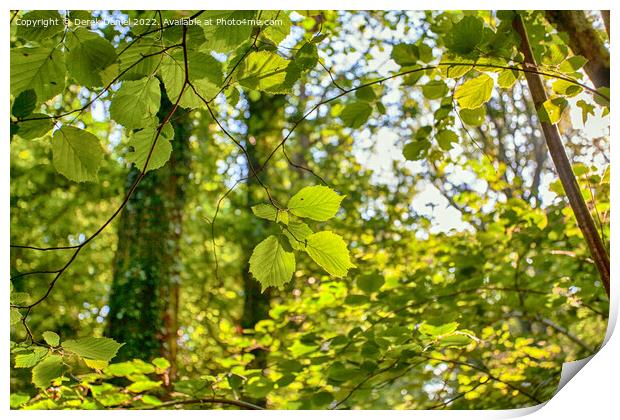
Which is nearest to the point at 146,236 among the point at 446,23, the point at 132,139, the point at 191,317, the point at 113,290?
the point at 113,290

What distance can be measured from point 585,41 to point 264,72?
0.69 meters

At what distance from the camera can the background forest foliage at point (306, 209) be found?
1.35 ft

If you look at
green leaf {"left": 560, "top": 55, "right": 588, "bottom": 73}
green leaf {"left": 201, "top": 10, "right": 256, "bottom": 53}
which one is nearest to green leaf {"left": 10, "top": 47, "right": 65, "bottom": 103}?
green leaf {"left": 201, "top": 10, "right": 256, "bottom": 53}

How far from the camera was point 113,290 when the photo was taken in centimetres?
232

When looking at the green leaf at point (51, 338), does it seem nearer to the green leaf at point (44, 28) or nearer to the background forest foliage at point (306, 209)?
the background forest foliage at point (306, 209)

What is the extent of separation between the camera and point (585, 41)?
92 centimetres

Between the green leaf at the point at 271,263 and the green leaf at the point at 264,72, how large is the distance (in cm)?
14

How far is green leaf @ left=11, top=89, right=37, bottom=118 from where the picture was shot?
1.14 ft

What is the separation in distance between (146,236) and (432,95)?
197 cm

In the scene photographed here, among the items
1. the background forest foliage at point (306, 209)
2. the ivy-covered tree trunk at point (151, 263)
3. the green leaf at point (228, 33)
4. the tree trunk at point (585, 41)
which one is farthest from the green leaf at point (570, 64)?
the ivy-covered tree trunk at point (151, 263)

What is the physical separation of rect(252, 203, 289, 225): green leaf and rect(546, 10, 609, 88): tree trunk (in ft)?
2.39

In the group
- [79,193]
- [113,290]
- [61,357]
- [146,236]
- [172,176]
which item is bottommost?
[61,357]

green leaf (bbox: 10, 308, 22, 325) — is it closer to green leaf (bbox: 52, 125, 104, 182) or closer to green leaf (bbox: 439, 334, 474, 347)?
green leaf (bbox: 52, 125, 104, 182)
